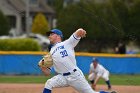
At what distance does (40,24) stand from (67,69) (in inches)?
1648

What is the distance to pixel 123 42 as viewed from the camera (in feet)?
134

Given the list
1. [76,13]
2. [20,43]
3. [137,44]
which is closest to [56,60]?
[20,43]

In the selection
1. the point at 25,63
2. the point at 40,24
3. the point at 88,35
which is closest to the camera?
the point at 25,63

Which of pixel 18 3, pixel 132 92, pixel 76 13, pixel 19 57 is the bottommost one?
pixel 132 92

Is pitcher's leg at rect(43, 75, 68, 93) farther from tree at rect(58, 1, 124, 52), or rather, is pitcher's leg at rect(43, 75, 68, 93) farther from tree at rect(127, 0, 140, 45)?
tree at rect(127, 0, 140, 45)

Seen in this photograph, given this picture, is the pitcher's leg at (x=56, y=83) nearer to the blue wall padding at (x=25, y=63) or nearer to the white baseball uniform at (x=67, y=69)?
the white baseball uniform at (x=67, y=69)

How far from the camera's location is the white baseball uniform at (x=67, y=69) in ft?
35.9

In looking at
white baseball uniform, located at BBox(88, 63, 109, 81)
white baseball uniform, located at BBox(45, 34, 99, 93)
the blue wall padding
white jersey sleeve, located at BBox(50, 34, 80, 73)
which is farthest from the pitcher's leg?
the blue wall padding

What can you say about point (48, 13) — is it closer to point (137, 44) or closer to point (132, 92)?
point (137, 44)

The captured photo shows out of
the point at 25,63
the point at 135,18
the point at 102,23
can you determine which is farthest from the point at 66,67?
the point at 135,18

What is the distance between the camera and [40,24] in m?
52.6

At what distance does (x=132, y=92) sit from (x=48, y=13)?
45134mm

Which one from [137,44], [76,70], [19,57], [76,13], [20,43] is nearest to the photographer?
[76,70]

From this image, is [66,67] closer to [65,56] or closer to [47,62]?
[65,56]
